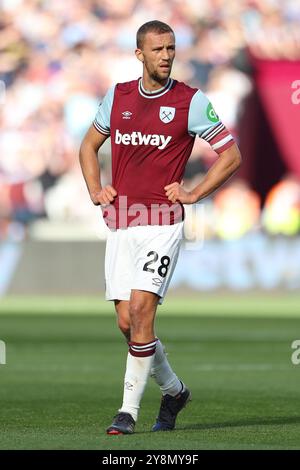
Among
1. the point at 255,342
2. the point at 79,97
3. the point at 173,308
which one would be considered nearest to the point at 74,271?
the point at 173,308

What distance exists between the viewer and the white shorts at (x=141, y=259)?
802 cm

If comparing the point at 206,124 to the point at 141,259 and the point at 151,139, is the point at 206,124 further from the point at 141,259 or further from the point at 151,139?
the point at 141,259

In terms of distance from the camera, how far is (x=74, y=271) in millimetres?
28281

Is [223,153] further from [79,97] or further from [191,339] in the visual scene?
[79,97]

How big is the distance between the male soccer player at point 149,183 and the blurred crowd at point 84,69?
82.9 feet

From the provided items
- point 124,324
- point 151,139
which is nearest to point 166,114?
point 151,139

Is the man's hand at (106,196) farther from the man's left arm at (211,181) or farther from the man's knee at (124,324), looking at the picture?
the man's knee at (124,324)

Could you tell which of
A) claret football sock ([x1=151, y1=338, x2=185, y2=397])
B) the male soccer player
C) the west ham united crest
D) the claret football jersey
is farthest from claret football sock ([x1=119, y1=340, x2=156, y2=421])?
the west ham united crest

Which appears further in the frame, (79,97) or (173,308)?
(79,97)

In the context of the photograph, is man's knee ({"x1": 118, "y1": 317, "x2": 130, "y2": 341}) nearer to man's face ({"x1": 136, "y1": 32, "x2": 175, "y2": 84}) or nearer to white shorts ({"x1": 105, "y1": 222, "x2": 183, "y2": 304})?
white shorts ({"x1": 105, "y1": 222, "x2": 183, "y2": 304})

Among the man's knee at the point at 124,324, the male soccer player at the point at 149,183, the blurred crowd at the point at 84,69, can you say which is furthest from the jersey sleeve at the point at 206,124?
the blurred crowd at the point at 84,69
